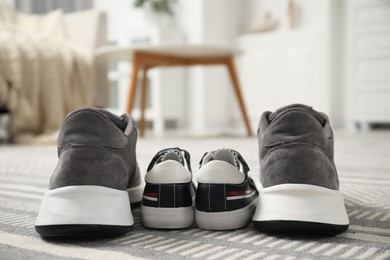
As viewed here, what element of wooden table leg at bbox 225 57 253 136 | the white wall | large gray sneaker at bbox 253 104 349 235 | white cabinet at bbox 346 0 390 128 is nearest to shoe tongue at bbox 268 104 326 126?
large gray sneaker at bbox 253 104 349 235

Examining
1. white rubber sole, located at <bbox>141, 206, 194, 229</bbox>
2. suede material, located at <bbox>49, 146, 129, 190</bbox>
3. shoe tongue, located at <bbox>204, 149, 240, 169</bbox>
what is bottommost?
white rubber sole, located at <bbox>141, 206, 194, 229</bbox>

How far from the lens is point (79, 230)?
453mm

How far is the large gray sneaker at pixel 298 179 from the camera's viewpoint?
47 cm

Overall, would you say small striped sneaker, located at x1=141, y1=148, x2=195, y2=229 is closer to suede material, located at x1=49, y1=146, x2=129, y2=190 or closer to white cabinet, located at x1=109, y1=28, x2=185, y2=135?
suede material, located at x1=49, y1=146, x2=129, y2=190

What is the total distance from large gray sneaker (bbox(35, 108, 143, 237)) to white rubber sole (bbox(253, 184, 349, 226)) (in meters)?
0.14

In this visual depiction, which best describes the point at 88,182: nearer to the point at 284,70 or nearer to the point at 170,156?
the point at 170,156

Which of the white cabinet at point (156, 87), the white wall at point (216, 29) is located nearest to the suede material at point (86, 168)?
the white cabinet at point (156, 87)

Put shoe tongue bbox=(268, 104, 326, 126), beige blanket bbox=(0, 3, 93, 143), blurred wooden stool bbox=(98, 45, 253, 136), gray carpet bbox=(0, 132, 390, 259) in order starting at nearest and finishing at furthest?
gray carpet bbox=(0, 132, 390, 259), shoe tongue bbox=(268, 104, 326, 126), beige blanket bbox=(0, 3, 93, 143), blurred wooden stool bbox=(98, 45, 253, 136)

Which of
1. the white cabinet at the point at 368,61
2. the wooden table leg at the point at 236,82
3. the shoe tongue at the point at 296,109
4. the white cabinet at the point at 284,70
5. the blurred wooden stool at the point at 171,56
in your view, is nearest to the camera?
the shoe tongue at the point at 296,109

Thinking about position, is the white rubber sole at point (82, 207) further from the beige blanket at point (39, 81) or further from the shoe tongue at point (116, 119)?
the beige blanket at point (39, 81)

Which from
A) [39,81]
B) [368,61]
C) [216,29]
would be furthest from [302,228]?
[216,29]

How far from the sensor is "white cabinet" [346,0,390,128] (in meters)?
2.81

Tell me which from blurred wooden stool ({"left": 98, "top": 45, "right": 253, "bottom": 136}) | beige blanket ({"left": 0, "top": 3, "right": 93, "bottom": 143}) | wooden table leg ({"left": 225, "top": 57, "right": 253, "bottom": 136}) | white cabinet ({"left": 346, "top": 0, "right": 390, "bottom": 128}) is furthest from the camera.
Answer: white cabinet ({"left": 346, "top": 0, "right": 390, "bottom": 128})

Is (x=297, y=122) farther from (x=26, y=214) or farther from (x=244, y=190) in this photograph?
(x=26, y=214)
